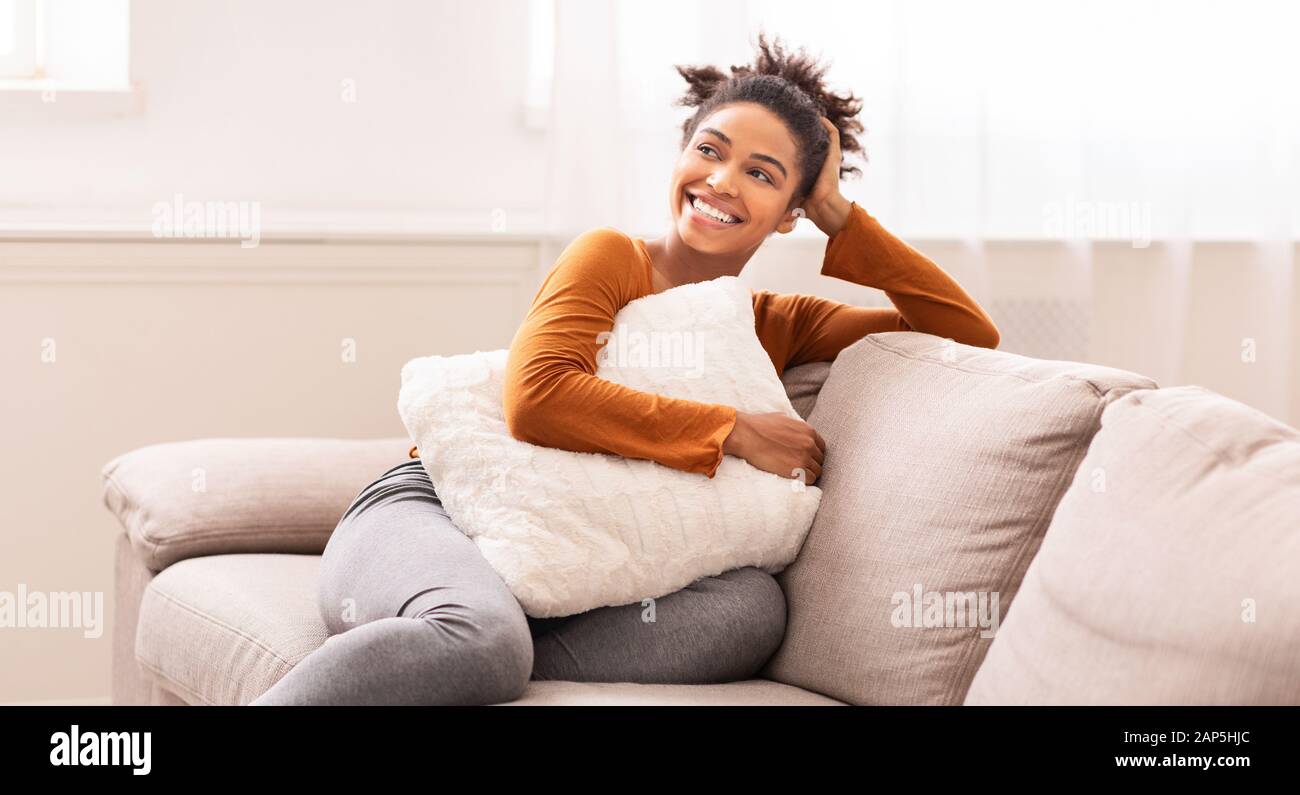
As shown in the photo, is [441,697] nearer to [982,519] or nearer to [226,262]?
[982,519]

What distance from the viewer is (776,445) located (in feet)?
5.46

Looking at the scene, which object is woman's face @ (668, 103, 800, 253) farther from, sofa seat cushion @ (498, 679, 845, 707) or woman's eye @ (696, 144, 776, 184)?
sofa seat cushion @ (498, 679, 845, 707)

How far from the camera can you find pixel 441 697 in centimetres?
133

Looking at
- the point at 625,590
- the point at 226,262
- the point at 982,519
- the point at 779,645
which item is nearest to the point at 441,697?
the point at 625,590

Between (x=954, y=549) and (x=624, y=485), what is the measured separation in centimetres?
38

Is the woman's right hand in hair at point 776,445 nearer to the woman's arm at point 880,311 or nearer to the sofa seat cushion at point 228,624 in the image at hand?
the woman's arm at point 880,311

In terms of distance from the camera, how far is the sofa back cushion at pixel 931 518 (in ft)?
4.80

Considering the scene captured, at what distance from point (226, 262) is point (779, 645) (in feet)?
5.16

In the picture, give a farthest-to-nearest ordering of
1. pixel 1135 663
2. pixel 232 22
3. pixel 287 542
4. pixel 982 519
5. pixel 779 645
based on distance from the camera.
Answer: pixel 232 22 < pixel 287 542 < pixel 779 645 < pixel 982 519 < pixel 1135 663

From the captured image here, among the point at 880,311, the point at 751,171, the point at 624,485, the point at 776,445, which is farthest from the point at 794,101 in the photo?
the point at 624,485

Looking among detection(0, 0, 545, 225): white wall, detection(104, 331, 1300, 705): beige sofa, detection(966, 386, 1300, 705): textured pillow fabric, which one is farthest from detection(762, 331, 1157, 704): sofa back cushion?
detection(0, 0, 545, 225): white wall

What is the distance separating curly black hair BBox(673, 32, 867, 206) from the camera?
6.13 ft

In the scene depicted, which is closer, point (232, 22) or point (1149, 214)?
point (232, 22)

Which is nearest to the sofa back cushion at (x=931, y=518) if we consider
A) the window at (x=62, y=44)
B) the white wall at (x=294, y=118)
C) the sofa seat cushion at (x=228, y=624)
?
the sofa seat cushion at (x=228, y=624)
